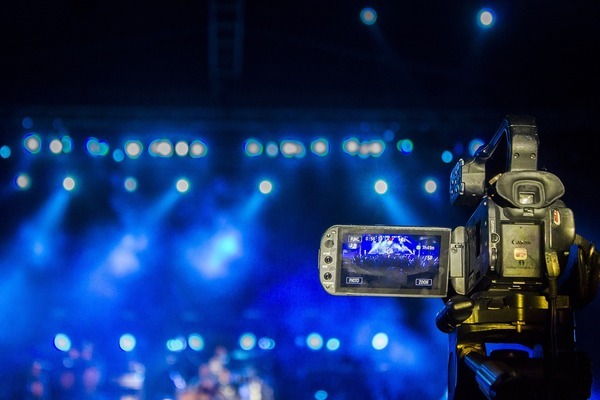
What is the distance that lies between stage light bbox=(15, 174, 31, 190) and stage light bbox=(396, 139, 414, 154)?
4.97m

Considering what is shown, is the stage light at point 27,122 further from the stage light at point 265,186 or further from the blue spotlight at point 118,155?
the stage light at point 265,186

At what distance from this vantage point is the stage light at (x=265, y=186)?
947cm

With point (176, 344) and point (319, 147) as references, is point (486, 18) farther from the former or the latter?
point (176, 344)

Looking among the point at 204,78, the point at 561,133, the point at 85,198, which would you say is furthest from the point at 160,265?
the point at 561,133

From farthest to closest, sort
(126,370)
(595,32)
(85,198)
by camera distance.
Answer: (85,198), (126,370), (595,32)

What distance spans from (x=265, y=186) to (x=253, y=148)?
2.65 ft

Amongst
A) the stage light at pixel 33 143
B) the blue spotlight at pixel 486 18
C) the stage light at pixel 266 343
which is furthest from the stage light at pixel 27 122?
the blue spotlight at pixel 486 18

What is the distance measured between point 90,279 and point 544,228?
897 centimetres

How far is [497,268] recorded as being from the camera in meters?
1.82

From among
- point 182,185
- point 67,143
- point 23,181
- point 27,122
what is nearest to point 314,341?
point 182,185

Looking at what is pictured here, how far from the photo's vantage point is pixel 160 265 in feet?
33.0

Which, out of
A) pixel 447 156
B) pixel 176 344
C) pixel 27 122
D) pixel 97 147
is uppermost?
pixel 27 122

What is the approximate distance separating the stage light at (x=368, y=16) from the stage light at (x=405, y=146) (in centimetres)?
242

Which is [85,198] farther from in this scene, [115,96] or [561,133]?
[561,133]
